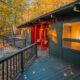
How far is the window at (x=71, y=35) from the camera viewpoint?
13.2 ft

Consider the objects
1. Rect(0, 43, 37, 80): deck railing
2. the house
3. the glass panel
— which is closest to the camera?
Rect(0, 43, 37, 80): deck railing

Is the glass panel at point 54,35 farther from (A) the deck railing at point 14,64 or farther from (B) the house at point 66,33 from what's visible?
(A) the deck railing at point 14,64

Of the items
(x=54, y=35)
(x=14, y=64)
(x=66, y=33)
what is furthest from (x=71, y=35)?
(x=14, y=64)

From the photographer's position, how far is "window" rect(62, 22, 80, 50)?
13.2 ft

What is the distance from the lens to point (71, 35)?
14.2ft

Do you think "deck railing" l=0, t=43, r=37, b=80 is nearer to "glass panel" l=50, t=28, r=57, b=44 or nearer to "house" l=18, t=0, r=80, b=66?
"house" l=18, t=0, r=80, b=66

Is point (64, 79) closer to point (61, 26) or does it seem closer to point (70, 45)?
point (70, 45)

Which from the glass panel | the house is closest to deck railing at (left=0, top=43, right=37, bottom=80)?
the house

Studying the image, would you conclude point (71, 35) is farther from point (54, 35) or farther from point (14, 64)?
point (14, 64)

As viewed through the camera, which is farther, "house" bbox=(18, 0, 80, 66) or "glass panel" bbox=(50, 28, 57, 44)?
"glass panel" bbox=(50, 28, 57, 44)

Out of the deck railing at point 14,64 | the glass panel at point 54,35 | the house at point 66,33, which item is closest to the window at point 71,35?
the house at point 66,33

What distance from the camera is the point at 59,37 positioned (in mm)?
5184

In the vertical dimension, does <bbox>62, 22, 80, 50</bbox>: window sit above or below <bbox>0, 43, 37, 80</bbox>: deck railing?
above

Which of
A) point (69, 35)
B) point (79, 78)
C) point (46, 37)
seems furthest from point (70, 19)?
point (46, 37)
